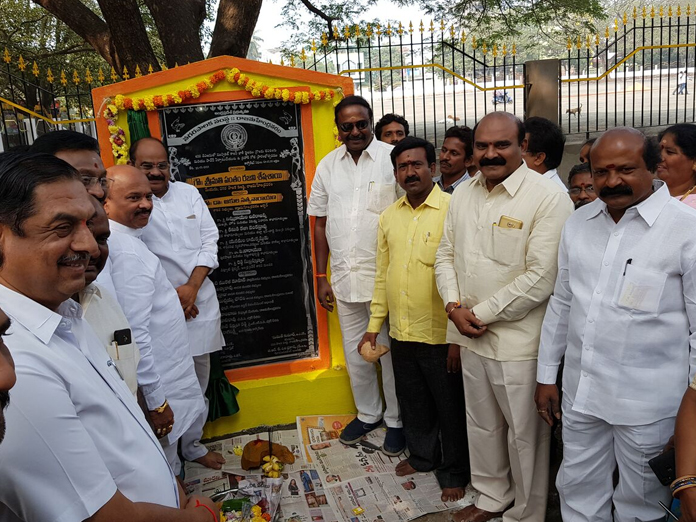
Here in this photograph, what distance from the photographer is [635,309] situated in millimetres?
2281

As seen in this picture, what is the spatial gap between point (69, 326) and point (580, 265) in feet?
6.40

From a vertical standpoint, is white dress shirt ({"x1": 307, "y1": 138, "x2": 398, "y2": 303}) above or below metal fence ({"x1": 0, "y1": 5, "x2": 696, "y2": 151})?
below

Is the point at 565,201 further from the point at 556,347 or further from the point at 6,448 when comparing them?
the point at 6,448

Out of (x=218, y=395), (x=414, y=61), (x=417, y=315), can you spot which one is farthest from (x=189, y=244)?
(x=414, y=61)

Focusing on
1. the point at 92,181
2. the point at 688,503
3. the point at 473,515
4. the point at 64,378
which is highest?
the point at 92,181

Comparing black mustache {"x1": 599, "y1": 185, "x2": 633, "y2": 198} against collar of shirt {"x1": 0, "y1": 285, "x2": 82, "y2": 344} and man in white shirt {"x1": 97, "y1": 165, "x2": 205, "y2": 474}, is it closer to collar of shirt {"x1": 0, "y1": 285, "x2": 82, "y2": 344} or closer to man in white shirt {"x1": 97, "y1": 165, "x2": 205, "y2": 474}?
collar of shirt {"x1": 0, "y1": 285, "x2": 82, "y2": 344}

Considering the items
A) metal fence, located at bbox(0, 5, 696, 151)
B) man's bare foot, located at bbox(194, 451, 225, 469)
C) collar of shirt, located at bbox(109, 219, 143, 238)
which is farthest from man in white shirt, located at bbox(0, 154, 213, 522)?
metal fence, located at bbox(0, 5, 696, 151)

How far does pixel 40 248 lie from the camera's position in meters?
1.40

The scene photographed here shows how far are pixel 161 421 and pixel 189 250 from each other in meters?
1.40

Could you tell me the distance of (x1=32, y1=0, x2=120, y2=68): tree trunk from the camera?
27.9ft

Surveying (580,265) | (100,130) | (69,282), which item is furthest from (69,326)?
(100,130)

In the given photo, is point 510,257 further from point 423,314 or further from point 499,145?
point 423,314

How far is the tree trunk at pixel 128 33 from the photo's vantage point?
7.93 metres

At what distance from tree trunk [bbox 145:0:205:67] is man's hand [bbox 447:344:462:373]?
257 inches
